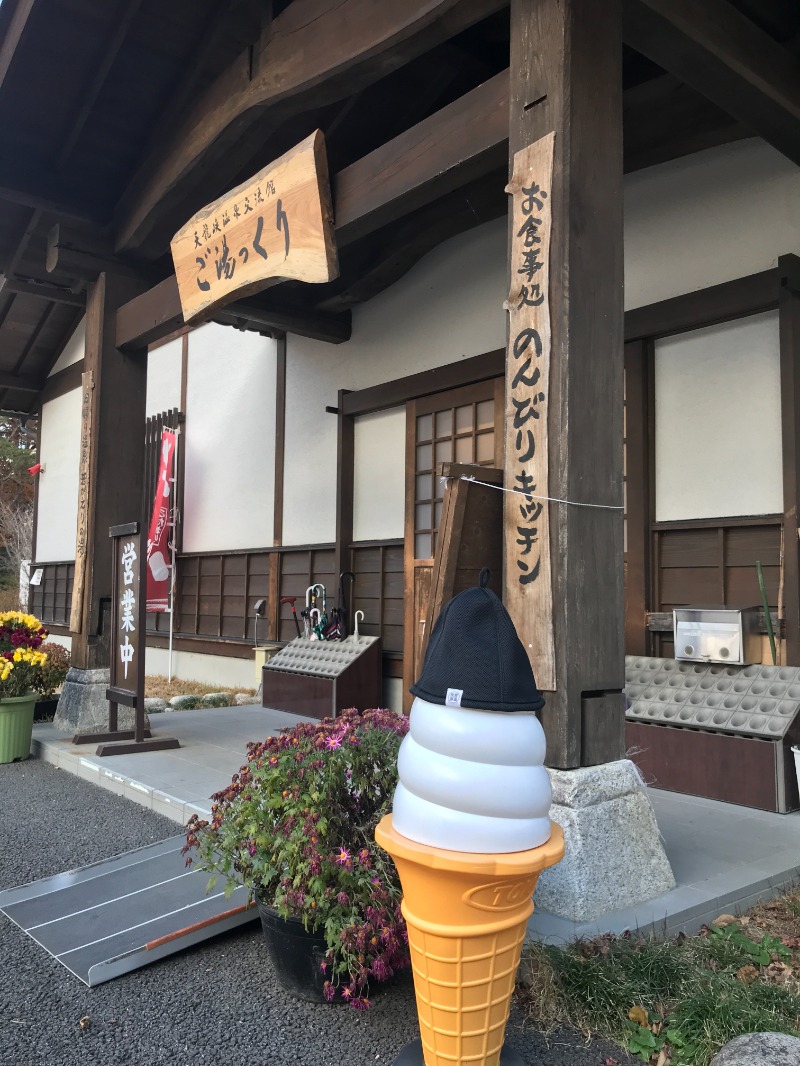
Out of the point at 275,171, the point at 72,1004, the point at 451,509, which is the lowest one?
the point at 72,1004

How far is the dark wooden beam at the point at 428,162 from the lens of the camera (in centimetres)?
355

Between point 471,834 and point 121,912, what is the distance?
6.59ft

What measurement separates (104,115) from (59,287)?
1.80m

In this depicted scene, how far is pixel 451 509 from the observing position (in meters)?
3.08

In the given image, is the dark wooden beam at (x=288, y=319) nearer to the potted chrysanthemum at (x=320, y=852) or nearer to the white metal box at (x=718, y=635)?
the white metal box at (x=718, y=635)

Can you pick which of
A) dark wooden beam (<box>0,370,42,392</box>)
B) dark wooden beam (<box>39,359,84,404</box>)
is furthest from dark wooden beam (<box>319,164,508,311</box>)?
dark wooden beam (<box>0,370,42,392</box>)

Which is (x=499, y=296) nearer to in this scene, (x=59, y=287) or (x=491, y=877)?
→ (x=59, y=287)

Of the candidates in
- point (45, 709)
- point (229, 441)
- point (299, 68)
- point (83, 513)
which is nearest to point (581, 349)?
point (299, 68)

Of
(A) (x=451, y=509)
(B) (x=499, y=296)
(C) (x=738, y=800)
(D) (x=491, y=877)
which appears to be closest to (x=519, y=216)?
(A) (x=451, y=509)

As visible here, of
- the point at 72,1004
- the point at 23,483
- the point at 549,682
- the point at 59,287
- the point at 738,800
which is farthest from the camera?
the point at 23,483

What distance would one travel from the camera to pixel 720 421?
5148mm

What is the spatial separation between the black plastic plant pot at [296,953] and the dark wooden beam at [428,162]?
315 centimetres

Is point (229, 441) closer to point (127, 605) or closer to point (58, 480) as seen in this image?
point (127, 605)

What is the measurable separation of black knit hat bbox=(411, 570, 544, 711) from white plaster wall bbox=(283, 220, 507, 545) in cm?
526
